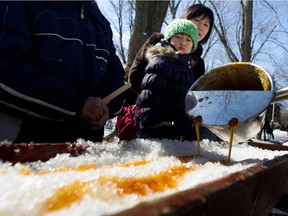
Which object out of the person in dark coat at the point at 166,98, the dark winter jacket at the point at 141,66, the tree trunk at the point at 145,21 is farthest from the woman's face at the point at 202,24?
the tree trunk at the point at 145,21

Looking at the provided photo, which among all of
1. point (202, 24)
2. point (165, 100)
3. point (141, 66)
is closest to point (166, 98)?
point (165, 100)

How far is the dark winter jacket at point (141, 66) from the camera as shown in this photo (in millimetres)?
2525

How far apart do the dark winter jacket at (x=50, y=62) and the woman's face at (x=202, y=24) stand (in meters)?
1.37

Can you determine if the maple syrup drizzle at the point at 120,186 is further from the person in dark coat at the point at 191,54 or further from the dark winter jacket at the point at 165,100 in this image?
the person in dark coat at the point at 191,54

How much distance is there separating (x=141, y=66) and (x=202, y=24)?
83 centimetres

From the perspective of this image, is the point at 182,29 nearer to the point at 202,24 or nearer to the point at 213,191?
the point at 202,24

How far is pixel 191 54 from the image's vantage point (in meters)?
2.77

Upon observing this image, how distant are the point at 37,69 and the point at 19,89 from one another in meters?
0.14

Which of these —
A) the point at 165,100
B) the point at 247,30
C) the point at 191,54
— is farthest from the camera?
the point at 247,30

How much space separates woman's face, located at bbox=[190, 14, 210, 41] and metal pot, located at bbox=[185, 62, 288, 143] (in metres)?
1.36

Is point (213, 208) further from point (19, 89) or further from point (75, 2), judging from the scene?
point (75, 2)

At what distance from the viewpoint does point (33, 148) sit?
4.03ft

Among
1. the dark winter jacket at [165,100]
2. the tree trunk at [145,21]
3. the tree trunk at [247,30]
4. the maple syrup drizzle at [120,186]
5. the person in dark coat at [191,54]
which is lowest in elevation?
the maple syrup drizzle at [120,186]

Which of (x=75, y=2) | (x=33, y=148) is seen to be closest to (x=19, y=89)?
(x=33, y=148)
